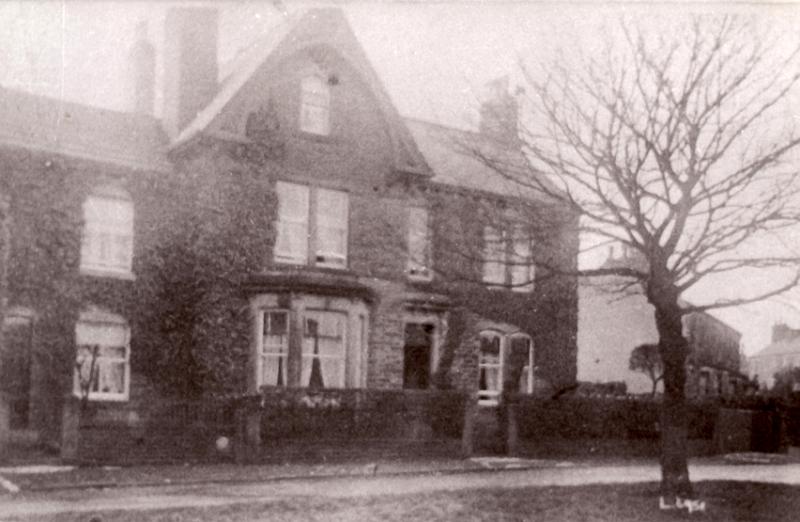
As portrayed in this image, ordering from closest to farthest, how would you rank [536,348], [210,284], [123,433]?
1. [123,433]
2. [210,284]
3. [536,348]

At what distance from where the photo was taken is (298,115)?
24797mm

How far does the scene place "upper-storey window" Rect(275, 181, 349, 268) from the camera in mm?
24766

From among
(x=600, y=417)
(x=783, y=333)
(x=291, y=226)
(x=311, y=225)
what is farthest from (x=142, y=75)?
(x=783, y=333)

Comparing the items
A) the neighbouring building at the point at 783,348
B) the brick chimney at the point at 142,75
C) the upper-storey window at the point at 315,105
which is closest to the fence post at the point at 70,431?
the upper-storey window at the point at 315,105

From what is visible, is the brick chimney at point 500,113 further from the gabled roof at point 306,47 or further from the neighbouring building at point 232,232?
the gabled roof at point 306,47

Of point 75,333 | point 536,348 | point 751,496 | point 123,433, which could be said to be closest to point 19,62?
point 123,433

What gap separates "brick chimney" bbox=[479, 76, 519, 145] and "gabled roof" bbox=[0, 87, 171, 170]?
9.27 m

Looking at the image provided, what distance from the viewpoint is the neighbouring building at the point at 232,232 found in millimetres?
22188

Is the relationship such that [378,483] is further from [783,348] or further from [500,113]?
[783,348]

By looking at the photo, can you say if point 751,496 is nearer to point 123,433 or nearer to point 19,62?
point 123,433

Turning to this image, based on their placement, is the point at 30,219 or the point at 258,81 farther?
the point at 258,81

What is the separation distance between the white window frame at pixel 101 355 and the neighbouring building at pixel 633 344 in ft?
71.6

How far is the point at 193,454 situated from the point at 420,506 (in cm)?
675

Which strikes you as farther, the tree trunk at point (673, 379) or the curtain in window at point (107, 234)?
the curtain in window at point (107, 234)
